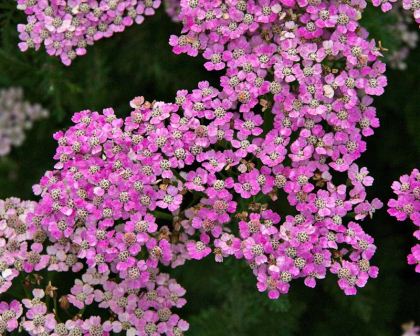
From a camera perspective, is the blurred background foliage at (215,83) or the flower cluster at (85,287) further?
the blurred background foliage at (215,83)

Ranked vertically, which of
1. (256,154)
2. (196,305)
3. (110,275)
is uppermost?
(256,154)

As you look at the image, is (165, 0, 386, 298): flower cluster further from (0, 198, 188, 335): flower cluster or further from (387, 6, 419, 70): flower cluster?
(387, 6, 419, 70): flower cluster

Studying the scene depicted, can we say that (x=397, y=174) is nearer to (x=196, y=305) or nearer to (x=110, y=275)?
(x=196, y=305)

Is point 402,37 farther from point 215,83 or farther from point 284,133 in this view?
point 284,133

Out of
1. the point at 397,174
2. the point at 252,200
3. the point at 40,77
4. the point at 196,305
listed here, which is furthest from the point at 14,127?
the point at 397,174

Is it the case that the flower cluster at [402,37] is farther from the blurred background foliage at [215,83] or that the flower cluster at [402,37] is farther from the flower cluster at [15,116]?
the flower cluster at [15,116]

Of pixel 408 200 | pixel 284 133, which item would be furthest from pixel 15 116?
pixel 408 200

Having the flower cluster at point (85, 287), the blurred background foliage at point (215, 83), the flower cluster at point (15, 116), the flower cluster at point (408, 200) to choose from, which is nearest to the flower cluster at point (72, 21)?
the blurred background foliage at point (215, 83)
